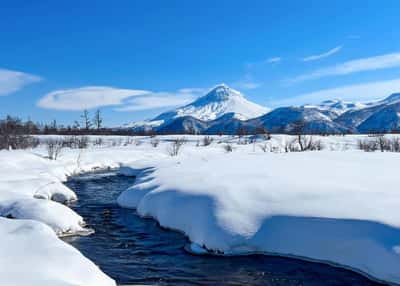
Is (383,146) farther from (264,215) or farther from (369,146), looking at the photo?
(264,215)

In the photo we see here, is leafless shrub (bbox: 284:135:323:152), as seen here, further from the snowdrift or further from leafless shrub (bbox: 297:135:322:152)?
the snowdrift

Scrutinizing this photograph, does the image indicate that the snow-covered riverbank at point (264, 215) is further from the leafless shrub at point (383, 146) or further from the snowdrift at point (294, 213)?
the leafless shrub at point (383, 146)

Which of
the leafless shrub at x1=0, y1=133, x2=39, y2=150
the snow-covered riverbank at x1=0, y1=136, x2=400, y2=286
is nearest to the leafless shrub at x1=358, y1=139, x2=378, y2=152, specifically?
the snow-covered riverbank at x1=0, y1=136, x2=400, y2=286

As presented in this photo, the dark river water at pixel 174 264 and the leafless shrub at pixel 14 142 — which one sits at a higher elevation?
the leafless shrub at pixel 14 142

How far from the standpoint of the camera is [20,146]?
47.4 meters

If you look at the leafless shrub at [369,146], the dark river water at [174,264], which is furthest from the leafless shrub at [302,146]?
the dark river water at [174,264]

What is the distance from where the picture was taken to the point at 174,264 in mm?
9203

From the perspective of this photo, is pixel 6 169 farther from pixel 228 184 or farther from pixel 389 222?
pixel 389 222

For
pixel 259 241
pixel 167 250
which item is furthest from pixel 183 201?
pixel 259 241

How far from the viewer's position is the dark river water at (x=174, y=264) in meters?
8.08

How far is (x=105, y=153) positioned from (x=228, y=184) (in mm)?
32132

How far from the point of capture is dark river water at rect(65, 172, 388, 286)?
8078 millimetres

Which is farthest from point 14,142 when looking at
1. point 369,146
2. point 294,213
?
point 294,213

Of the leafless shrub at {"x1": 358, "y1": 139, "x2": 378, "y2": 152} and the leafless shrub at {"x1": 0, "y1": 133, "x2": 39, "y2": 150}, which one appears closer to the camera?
the leafless shrub at {"x1": 358, "y1": 139, "x2": 378, "y2": 152}
